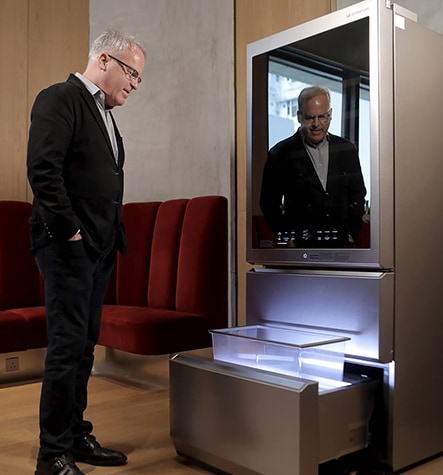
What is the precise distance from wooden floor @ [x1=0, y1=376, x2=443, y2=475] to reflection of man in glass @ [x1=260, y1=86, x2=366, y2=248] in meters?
0.79

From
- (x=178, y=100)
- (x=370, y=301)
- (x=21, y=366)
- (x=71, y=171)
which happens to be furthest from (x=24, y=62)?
(x=370, y=301)

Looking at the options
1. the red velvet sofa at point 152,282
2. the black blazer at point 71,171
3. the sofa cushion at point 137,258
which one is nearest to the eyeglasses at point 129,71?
the black blazer at point 71,171

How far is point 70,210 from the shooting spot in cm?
170

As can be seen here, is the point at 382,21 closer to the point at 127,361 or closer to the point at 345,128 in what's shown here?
the point at 345,128

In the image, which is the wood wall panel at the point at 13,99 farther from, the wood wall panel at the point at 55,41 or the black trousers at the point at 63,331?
the black trousers at the point at 63,331

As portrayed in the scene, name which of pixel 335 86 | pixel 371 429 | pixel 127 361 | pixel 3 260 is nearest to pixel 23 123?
pixel 3 260

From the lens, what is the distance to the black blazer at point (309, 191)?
6.06 feet

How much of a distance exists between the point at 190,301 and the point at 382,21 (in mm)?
1713

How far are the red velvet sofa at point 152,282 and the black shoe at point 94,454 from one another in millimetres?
820

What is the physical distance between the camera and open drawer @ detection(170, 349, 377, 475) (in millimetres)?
1559

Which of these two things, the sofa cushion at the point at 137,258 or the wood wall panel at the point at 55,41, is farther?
the wood wall panel at the point at 55,41

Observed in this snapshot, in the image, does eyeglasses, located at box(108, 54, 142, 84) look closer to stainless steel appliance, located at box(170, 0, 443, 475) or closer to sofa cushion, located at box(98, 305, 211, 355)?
stainless steel appliance, located at box(170, 0, 443, 475)

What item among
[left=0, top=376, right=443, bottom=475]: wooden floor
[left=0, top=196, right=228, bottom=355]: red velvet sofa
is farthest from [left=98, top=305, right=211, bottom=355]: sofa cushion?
[left=0, top=376, right=443, bottom=475]: wooden floor

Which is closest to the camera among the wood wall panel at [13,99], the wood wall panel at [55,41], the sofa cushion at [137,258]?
the sofa cushion at [137,258]
